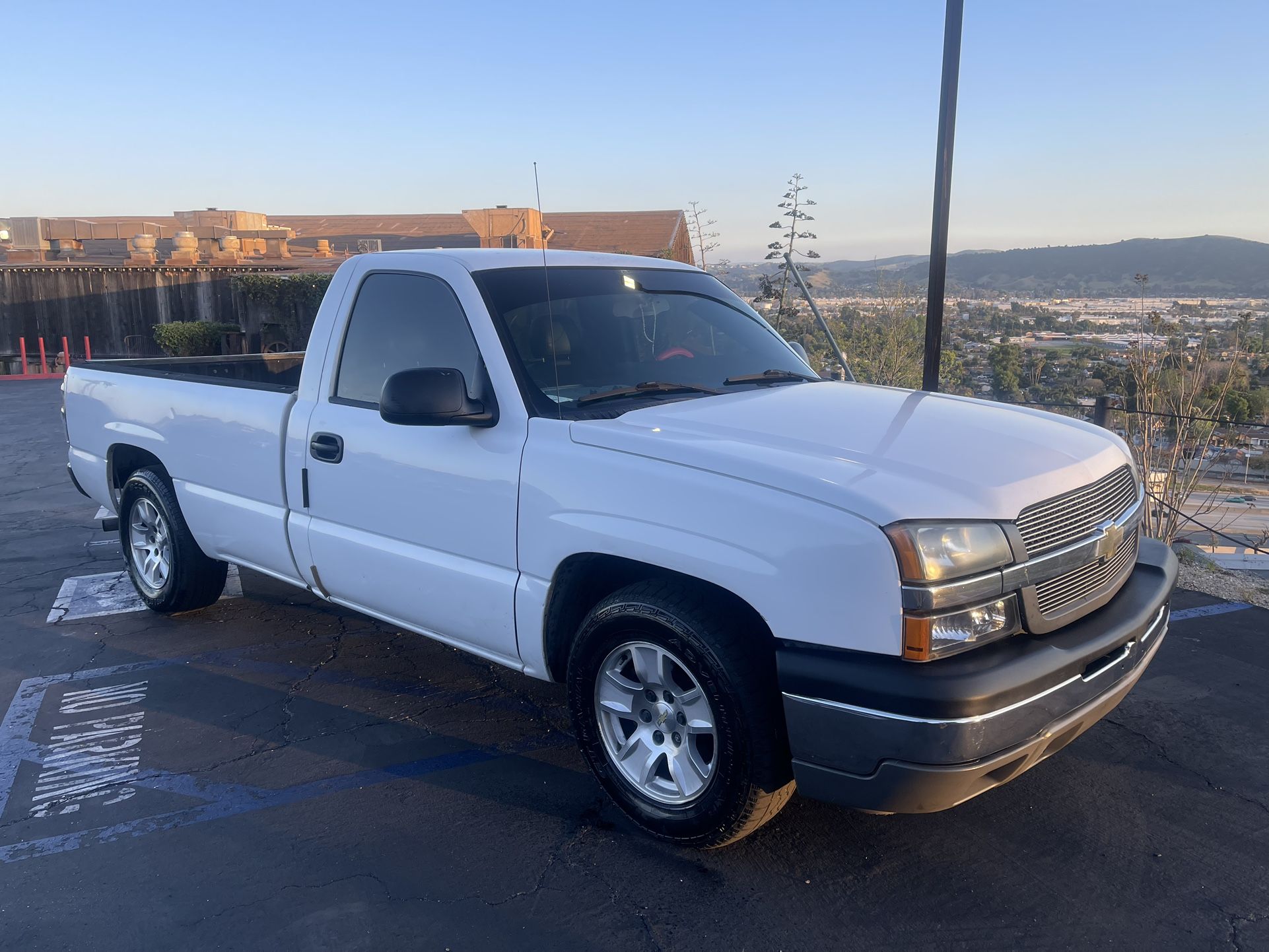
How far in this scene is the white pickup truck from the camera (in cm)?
266

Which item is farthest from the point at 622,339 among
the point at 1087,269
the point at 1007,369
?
the point at 1087,269

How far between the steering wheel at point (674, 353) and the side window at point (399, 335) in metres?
0.77

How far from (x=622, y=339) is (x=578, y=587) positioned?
1134mm

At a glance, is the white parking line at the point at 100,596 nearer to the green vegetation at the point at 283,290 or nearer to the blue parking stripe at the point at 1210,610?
the blue parking stripe at the point at 1210,610

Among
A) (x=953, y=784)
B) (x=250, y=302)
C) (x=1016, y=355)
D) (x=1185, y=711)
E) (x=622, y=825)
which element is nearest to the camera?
(x=953, y=784)

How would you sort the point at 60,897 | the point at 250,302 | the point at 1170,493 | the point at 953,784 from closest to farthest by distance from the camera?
the point at 953,784 → the point at 60,897 → the point at 1170,493 → the point at 250,302

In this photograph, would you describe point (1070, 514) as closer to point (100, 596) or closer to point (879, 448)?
point (879, 448)

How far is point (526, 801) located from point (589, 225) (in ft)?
83.8

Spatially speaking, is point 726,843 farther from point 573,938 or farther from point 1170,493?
point 1170,493

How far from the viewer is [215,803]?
3611mm

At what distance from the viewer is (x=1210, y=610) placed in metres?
5.77

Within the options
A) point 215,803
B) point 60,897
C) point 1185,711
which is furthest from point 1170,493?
point 60,897

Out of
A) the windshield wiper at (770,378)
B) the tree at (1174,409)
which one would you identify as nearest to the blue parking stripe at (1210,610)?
the tree at (1174,409)

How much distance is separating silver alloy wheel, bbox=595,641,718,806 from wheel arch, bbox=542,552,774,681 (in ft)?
0.81
